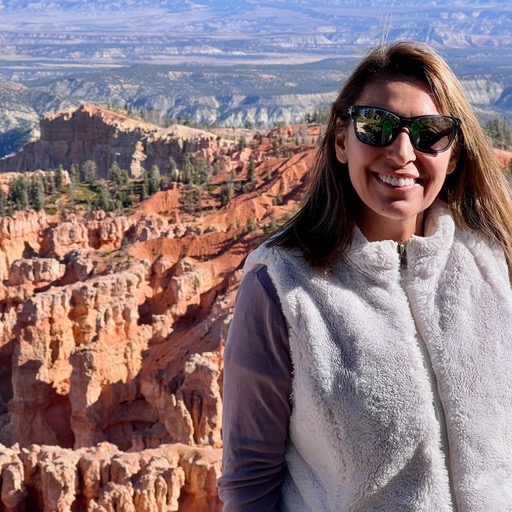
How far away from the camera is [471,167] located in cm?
271

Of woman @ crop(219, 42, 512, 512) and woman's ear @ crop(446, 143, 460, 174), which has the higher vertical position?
woman's ear @ crop(446, 143, 460, 174)

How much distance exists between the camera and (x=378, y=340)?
7.52 ft

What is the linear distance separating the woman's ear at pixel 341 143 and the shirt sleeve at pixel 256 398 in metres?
0.44

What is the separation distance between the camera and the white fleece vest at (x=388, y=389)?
88.4 inches

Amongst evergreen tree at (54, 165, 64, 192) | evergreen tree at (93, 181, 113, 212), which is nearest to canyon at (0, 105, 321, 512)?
evergreen tree at (93, 181, 113, 212)

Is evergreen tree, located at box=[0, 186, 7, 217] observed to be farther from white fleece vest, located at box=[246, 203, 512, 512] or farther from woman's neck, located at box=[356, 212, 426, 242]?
white fleece vest, located at box=[246, 203, 512, 512]

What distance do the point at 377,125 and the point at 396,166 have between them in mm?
132

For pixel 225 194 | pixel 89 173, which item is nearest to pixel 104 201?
pixel 225 194

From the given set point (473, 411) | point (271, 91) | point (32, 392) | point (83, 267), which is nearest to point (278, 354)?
point (473, 411)

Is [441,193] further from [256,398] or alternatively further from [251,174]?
[251,174]

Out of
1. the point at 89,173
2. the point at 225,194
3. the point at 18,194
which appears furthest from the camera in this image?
the point at 89,173

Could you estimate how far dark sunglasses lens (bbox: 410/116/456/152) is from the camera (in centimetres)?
241

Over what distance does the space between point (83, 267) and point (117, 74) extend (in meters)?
147

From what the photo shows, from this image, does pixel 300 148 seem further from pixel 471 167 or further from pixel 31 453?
pixel 471 167
